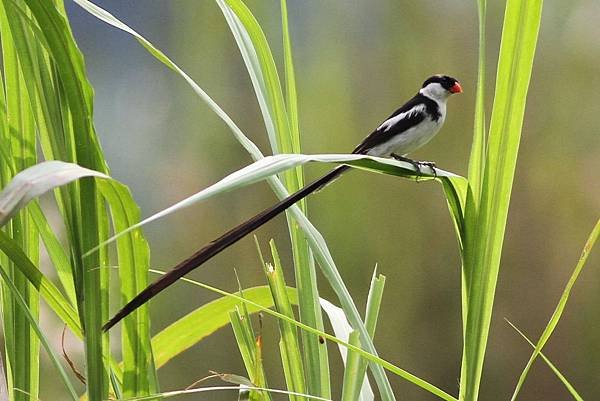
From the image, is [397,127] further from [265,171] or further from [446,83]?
[265,171]

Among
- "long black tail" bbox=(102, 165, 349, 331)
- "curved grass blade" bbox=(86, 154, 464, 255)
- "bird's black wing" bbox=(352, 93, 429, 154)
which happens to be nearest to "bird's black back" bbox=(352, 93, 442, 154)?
"bird's black wing" bbox=(352, 93, 429, 154)

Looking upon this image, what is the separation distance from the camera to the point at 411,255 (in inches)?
51.6

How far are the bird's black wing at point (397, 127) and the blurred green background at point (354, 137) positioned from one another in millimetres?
495

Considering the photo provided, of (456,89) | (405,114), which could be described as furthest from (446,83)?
(405,114)

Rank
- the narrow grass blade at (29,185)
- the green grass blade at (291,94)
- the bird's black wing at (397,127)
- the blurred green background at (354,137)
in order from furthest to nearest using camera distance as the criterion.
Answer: the blurred green background at (354,137) < the bird's black wing at (397,127) < the green grass blade at (291,94) < the narrow grass blade at (29,185)

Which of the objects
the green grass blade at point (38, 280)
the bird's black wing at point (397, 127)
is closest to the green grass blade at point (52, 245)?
the green grass blade at point (38, 280)

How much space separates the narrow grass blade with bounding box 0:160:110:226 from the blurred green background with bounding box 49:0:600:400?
3.35ft

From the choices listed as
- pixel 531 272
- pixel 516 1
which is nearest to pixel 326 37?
pixel 531 272

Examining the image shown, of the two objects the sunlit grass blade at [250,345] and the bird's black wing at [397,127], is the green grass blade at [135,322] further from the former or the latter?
the bird's black wing at [397,127]

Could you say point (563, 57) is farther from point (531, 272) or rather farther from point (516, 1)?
point (516, 1)

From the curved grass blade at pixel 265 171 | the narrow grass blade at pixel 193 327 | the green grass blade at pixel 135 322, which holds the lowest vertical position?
the narrow grass blade at pixel 193 327

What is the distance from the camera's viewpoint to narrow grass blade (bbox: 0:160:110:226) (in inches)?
10.0

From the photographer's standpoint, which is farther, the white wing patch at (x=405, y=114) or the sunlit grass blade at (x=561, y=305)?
the white wing patch at (x=405, y=114)

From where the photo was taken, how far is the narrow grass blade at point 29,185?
0.83 feet
